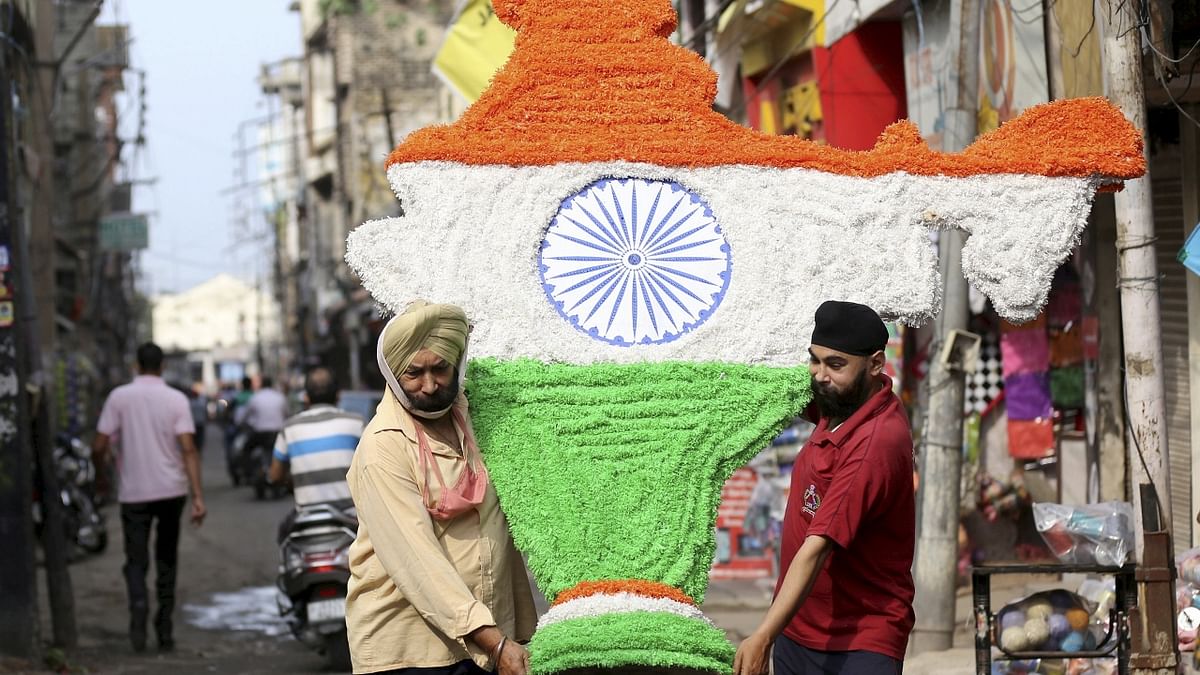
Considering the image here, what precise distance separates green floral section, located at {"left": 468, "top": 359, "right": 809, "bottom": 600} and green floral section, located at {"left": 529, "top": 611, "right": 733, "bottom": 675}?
21cm

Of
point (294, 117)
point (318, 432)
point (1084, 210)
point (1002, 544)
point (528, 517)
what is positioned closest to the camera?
point (528, 517)

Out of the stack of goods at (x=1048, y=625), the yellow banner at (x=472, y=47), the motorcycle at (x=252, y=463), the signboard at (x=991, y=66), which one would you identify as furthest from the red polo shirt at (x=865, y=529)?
the motorcycle at (x=252, y=463)

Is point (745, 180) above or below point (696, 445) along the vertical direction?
above

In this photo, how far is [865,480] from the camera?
3625 mm

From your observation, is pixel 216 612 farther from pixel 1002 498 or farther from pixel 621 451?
pixel 621 451

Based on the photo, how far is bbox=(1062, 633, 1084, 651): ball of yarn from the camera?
568 cm

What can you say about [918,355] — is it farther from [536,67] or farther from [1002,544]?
[536,67]

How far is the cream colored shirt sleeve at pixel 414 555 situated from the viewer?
3629 millimetres

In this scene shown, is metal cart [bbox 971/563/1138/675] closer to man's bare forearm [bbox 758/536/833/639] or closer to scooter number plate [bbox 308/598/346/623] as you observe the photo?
man's bare forearm [bbox 758/536/833/639]

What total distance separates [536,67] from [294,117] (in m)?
58.2

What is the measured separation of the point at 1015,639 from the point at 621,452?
7.99 feet

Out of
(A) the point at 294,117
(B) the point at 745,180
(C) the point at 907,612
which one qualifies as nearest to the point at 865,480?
(C) the point at 907,612

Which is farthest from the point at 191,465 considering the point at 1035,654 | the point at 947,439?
the point at 1035,654

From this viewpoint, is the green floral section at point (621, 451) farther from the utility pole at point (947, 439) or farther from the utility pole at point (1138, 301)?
the utility pole at point (947, 439)
